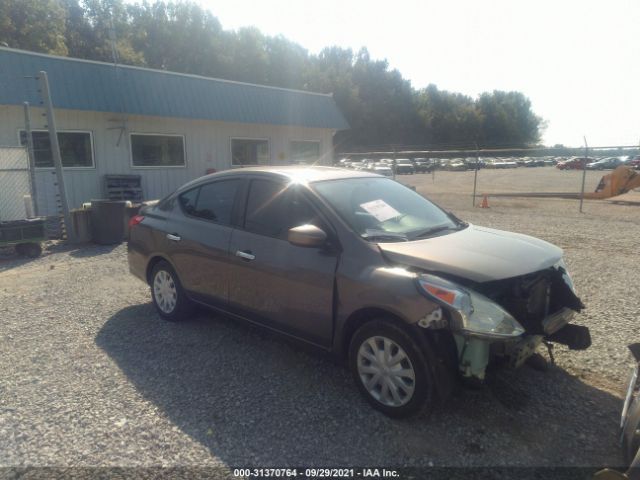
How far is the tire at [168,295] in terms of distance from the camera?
15.5ft

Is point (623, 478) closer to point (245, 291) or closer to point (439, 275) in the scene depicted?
point (439, 275)

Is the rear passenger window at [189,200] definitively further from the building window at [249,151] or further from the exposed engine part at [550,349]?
the building window at [249,151]

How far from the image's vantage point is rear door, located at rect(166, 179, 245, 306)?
419cm

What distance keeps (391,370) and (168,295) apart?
279 cm

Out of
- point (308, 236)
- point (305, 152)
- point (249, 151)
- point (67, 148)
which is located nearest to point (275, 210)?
point (308, 236)

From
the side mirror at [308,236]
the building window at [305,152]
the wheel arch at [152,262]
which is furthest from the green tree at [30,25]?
the side mirror at [308,236]

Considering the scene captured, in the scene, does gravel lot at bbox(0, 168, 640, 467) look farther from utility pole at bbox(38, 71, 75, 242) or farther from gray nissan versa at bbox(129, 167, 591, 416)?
utility pole at bbox(38, 71, 75, 242)

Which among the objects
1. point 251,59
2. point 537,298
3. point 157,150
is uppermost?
point 251,59

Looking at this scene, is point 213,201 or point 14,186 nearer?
point 213,201

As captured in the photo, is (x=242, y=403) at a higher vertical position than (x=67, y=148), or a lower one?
lower

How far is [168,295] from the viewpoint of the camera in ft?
16.0

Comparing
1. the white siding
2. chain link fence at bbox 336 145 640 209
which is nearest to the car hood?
the white siding

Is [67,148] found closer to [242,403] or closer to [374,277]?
[242,403]

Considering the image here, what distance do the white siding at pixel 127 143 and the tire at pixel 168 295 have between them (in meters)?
8.90
